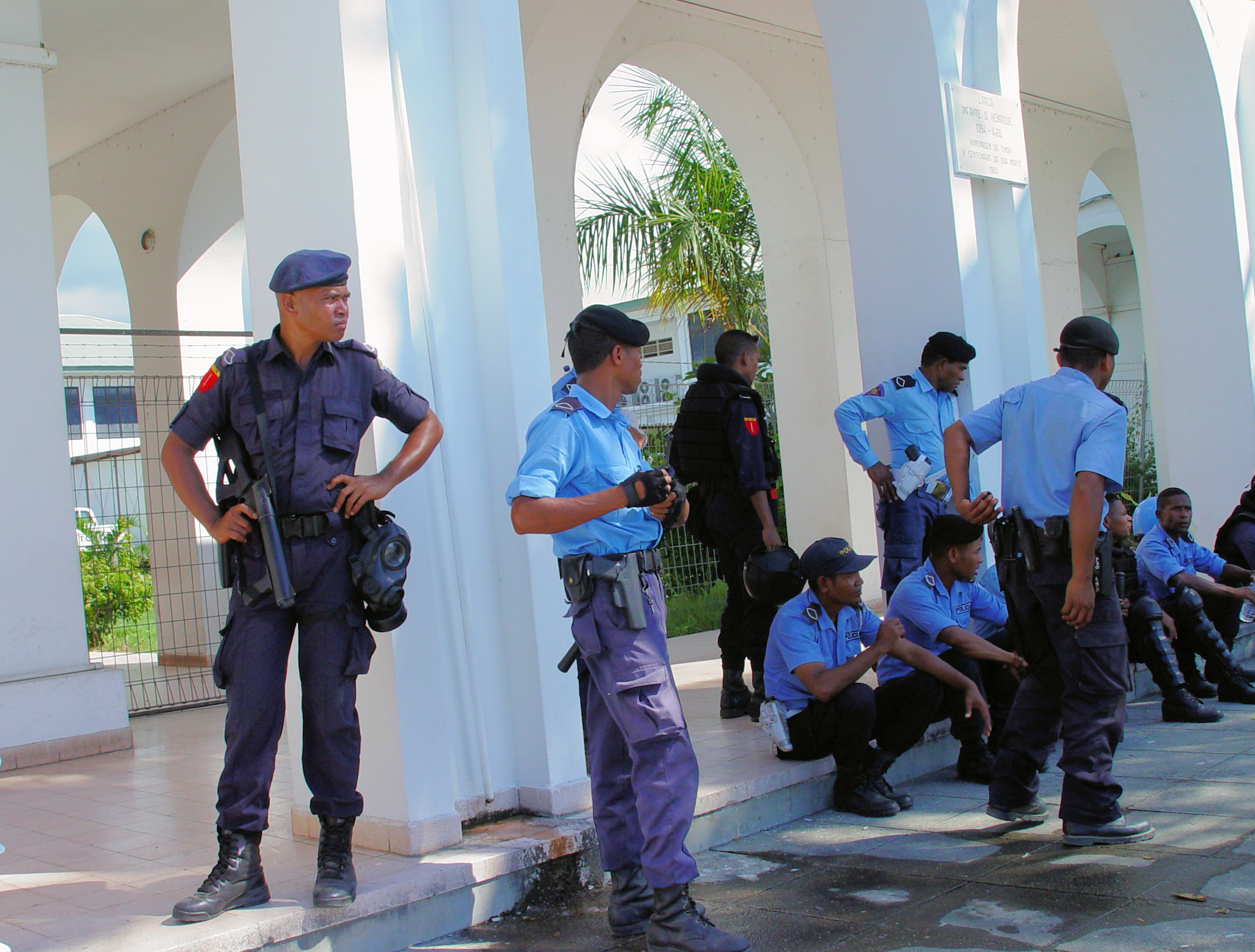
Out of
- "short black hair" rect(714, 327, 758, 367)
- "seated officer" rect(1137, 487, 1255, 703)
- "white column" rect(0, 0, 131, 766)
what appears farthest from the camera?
"seated officer" rect(1137, 487, 1255, 703)

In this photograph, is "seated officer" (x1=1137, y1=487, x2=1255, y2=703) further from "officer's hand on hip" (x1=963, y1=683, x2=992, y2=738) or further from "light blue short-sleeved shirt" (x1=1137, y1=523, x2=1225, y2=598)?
"officer's hand on hip" (x1=963, y1=683, x2=992, y2=738)

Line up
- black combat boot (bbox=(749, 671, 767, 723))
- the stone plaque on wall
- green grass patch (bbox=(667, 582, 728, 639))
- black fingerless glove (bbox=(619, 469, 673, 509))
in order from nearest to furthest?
black fingerless glove (bbox=(619, 469, 673, 509))
black combat boot (bbox=(749, 671, 767, 723))
the stone plaque on wall
green grass patch (bbox=(667, 582, 728, 639))

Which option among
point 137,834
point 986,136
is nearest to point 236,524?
point 137,834

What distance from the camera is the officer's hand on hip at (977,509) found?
3986 mm

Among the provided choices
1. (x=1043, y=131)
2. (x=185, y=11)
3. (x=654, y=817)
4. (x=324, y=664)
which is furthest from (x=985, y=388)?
(x=1043, y=131)

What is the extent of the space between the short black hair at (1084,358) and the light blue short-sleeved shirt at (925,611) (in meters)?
1.10

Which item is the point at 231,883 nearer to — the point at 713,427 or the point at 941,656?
the point at 941,656

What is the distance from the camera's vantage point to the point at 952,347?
496cm

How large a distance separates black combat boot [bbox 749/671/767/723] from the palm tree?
7.75 m

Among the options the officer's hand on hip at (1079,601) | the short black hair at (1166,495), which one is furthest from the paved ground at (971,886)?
the short black hair at (1166,495)

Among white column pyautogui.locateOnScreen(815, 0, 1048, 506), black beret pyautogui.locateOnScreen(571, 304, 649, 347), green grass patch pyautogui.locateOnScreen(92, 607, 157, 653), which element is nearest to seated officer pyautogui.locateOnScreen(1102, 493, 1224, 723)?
white column pyautogui.locateOnScreen(815, 0, 1048, 506)

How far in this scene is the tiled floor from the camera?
320 cm

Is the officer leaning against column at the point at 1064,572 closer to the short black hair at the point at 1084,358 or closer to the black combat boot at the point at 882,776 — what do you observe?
the short black hair at the point at 1084,358

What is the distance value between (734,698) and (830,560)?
1451 mm
